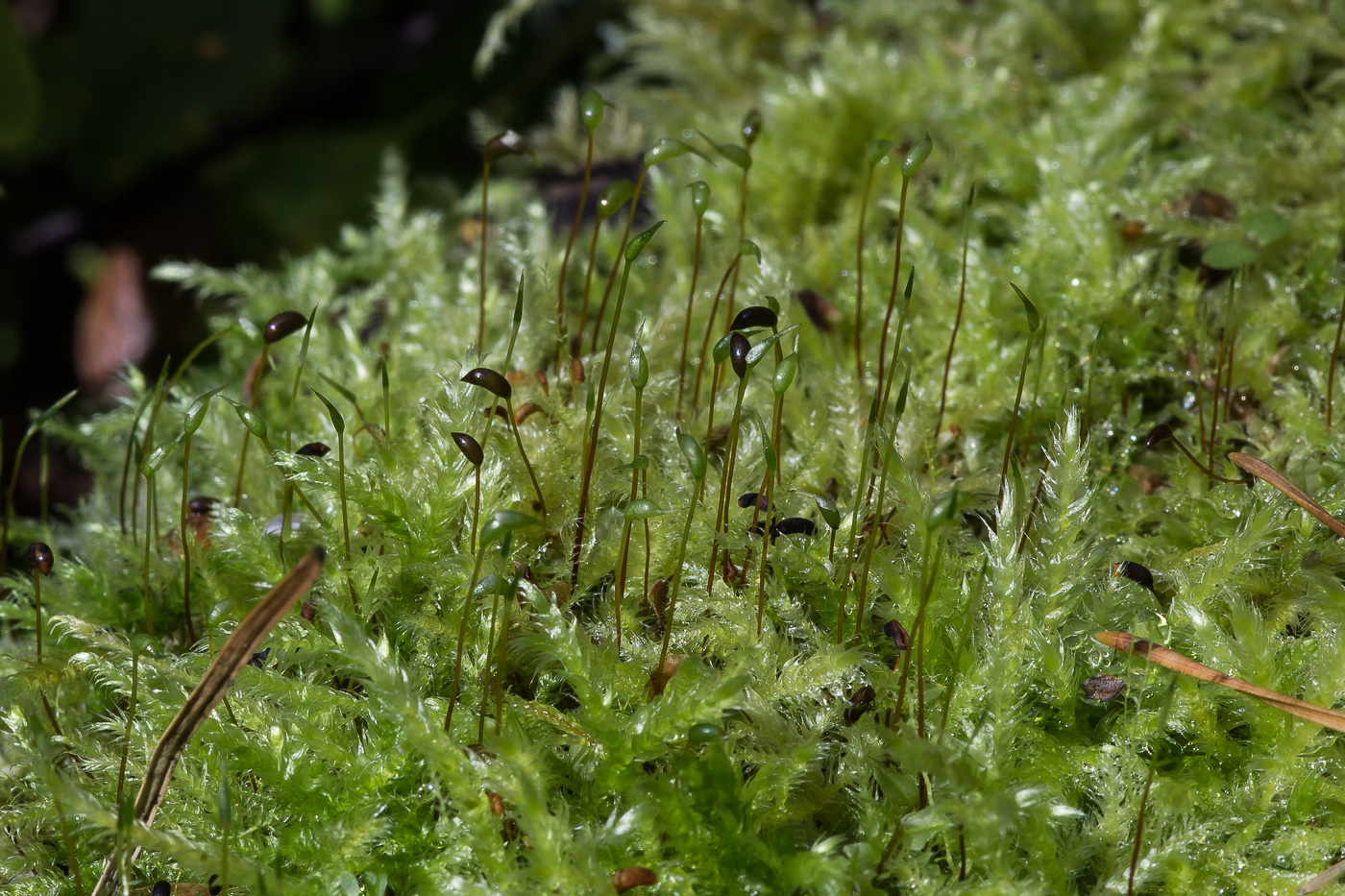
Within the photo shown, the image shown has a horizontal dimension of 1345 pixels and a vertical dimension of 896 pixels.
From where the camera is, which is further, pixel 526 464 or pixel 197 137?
pixel 197 137

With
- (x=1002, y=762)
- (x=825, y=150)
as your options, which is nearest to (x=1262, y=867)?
(x=1002, y=762)

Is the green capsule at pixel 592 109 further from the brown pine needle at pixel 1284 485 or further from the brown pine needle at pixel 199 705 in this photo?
the brown pine needle at pixel 1284 485

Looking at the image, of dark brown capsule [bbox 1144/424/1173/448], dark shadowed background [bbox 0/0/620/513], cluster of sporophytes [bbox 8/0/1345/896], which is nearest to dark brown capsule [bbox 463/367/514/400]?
cluster of sporophytes [bbox 8/0/1345/896]

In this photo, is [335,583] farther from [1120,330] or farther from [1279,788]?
[1120,330]

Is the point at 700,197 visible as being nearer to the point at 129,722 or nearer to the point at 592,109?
the point at 592,109

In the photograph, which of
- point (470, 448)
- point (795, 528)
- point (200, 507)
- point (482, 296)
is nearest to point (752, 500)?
point (795, 528)
